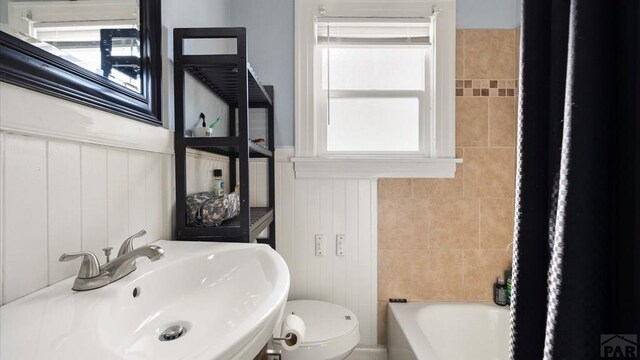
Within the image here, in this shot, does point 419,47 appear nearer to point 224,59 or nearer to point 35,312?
point 224,59

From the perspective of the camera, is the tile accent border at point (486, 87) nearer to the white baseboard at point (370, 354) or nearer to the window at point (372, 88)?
the window at point (372, 88)

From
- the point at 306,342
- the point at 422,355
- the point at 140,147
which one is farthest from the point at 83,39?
the point at 422,355

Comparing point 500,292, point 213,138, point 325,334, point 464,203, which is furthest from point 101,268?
point 500,292

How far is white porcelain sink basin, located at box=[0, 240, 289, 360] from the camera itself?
0.34 metres

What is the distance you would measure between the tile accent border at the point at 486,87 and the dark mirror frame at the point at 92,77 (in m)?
1.54

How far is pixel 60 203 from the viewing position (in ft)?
1.81

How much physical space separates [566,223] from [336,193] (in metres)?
1.30

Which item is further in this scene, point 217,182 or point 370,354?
point 370,354

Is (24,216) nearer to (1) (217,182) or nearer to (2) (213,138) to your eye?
(2) (213,138)

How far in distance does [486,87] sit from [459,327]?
1.38 meters

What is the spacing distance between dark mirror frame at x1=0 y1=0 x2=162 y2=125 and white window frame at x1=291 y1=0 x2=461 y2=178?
850 mm

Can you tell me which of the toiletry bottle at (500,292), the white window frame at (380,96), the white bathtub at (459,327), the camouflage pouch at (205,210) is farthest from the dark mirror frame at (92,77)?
the toiletry bottle at (500,292)

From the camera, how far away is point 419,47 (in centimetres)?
163

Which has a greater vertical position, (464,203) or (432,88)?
(432,88)
